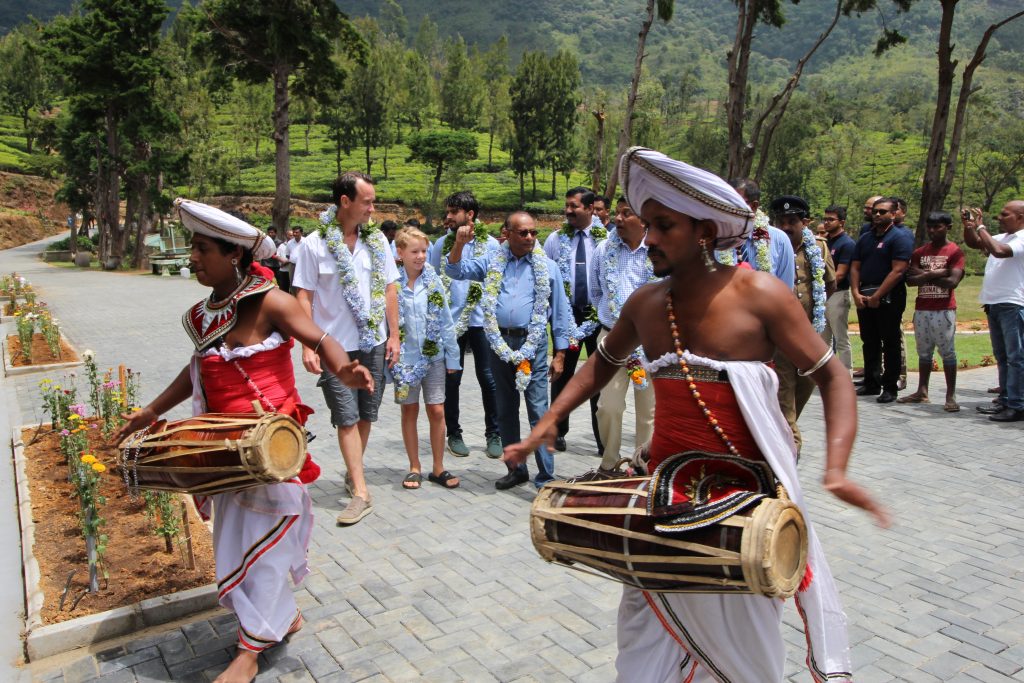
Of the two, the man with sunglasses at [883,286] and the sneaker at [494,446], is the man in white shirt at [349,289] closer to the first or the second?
the sneaker at [494,446]

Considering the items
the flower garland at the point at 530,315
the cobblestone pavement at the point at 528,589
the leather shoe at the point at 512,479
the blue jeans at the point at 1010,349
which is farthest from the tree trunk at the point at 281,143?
the blue jeans at the point at 1010,349

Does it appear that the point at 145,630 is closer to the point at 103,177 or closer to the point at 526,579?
the point at 526,579

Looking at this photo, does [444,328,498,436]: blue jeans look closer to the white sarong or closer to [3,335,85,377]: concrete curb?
the white sarong

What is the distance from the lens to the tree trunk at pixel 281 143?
27.8 m

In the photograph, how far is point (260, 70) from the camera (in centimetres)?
2852

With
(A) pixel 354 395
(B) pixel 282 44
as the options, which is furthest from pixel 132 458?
(B) pixel 282 44

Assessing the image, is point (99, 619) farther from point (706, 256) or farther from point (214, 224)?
point (706, 256)

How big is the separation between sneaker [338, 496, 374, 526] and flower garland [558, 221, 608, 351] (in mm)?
2171

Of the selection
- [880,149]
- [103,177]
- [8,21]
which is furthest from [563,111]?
[8,21]

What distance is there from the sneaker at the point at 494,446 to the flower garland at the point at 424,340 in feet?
3.83

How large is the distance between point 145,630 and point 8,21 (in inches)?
8937

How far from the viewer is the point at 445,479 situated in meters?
6.59

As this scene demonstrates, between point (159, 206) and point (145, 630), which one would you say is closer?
point (145, 630)

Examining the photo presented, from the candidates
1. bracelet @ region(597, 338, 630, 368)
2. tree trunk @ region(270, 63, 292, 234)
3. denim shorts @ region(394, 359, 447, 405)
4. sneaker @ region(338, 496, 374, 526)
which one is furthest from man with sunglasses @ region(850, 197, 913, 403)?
tree trunk @ region(270, 63, 292, 234)
